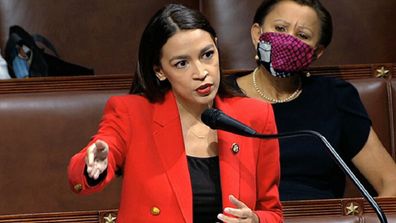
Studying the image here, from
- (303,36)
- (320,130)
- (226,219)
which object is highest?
(303,36)

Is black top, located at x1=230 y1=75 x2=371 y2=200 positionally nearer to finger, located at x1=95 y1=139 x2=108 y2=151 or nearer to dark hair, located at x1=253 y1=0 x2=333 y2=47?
dark hair, located at x1=253 y1=0 x2=333 y2=47

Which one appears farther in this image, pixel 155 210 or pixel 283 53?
pixel 283 53

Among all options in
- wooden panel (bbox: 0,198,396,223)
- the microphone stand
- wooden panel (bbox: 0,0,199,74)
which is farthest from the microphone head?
wooden panel (bbox: 0,0,199,74)

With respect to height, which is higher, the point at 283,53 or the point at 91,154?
the point at 283,53

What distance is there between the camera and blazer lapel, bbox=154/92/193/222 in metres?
0.87

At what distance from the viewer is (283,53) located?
1199 mm

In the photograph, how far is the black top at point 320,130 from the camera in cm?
120

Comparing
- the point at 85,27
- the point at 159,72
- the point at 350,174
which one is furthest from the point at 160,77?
the point at 85,27

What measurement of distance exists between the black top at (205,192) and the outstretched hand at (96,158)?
0.11m

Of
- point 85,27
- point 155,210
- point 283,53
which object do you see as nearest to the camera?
point 155,210

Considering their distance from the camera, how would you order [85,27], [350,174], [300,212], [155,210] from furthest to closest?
[85,27] → [300,212] → [155,210] → [350,174]

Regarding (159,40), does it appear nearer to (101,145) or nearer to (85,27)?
(101,145)

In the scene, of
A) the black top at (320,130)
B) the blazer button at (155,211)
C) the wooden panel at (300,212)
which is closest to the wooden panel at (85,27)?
the black top at (320,130)

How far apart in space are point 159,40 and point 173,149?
4.2 inches
